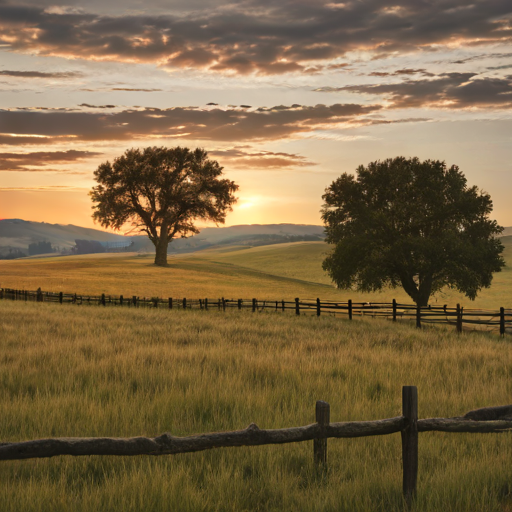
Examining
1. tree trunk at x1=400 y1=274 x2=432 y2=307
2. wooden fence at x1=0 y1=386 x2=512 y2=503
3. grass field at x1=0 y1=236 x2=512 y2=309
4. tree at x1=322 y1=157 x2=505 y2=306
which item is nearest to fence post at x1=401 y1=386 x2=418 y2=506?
wooden fence at x1=0 y1=386 x2=512 y2=503

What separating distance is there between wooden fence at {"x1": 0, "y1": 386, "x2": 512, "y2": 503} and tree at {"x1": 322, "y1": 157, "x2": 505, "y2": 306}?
28705 millimetres

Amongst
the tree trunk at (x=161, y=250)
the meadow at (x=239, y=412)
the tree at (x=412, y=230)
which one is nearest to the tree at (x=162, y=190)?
the tree trunk at (x=161, y=250)

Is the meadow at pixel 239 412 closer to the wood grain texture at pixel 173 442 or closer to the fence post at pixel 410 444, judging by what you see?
the fence post at pixel 410 444

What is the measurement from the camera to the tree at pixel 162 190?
72562mm

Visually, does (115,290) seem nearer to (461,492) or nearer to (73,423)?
(73,423)

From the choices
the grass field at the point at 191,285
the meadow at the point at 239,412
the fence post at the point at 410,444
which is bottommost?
the grass field at the point at 191,285

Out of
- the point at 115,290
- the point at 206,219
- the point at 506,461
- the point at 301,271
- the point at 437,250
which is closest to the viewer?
the point at 506,461

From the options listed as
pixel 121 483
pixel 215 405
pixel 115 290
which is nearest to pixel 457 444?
pixel 215 405

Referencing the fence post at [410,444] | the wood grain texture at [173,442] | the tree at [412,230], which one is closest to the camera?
the wood grain texture at [173,442]

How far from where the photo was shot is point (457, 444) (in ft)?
22.8

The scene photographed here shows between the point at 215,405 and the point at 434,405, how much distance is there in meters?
3.69

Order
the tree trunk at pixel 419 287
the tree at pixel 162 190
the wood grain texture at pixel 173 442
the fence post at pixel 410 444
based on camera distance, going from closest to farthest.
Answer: the wood grain texture at pixel 173 442 → the fence post at pixel 410 444 → the tree trunk at pixel 419 287 → the tree at pixel 162 190

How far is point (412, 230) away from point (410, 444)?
3192cm

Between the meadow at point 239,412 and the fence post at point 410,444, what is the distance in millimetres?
135
